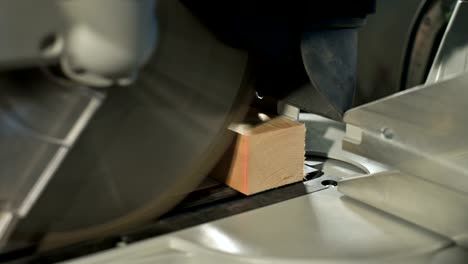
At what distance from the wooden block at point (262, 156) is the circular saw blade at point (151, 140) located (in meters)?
0.08

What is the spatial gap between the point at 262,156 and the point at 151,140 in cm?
27

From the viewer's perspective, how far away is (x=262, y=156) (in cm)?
133

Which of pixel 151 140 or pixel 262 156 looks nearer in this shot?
pixel 151 140

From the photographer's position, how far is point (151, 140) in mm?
1146

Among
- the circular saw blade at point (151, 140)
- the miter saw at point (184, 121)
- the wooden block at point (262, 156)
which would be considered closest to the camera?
the miter saw at point (184, 121)

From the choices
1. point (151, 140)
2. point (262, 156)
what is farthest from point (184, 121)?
point (262, 156)

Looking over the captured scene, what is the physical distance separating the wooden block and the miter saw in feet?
0.15

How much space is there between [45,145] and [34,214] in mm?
141

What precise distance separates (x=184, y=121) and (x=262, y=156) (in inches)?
8.7

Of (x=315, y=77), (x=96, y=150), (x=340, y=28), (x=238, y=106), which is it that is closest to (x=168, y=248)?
(x=96, y=150)

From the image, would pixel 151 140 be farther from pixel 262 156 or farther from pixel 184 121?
pixel 262 156

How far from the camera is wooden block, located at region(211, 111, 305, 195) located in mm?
1313

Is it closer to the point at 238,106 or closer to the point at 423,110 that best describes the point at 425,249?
the point at 423,110

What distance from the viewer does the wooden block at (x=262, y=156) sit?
4.31 feet
